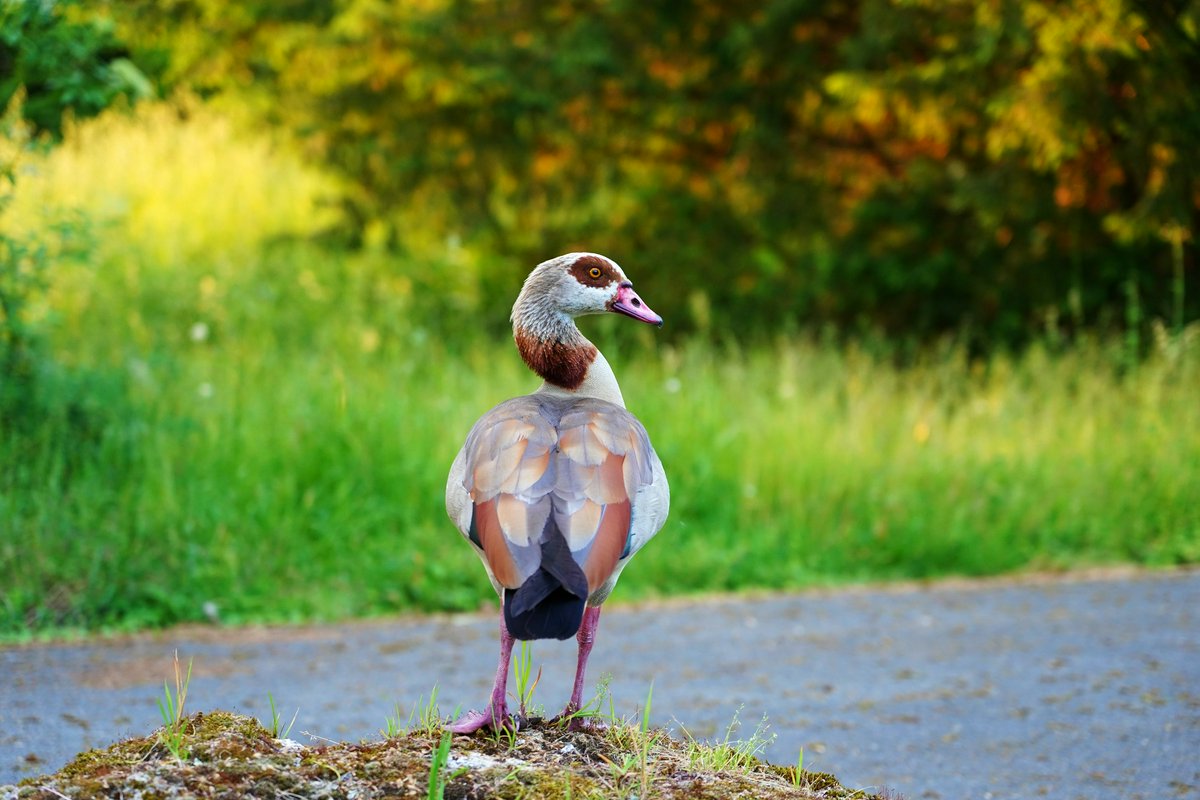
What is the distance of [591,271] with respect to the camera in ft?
14.2

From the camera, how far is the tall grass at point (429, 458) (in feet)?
25.1

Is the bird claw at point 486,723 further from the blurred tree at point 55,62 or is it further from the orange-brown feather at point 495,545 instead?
the blurred tree at point 55,62

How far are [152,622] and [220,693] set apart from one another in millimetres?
1251

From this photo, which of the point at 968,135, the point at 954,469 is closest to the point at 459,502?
the point at 954,469

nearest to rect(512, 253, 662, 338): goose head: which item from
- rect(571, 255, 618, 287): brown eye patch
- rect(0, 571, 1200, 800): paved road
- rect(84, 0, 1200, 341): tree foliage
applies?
rect(571, 255, 618, 287): brown eye patch

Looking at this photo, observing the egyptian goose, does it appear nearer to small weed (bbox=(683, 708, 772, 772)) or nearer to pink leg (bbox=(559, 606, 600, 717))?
pink leg (bbox=(559, 606, 600, 717))

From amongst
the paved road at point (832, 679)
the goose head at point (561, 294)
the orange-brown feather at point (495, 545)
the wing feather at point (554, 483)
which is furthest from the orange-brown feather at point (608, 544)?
the paved road at point (832, 679)

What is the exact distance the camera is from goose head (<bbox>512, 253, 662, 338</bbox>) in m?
4.29

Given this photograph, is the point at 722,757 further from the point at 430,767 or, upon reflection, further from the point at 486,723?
the point at 430,767

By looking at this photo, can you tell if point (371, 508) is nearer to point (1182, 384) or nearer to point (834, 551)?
point (834, 551)

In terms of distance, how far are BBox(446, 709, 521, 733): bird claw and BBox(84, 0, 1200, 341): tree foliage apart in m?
7.89

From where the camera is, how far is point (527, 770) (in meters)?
3.60

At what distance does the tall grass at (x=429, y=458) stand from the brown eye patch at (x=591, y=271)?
12.5ft

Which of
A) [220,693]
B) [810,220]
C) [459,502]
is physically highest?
[810,220]
